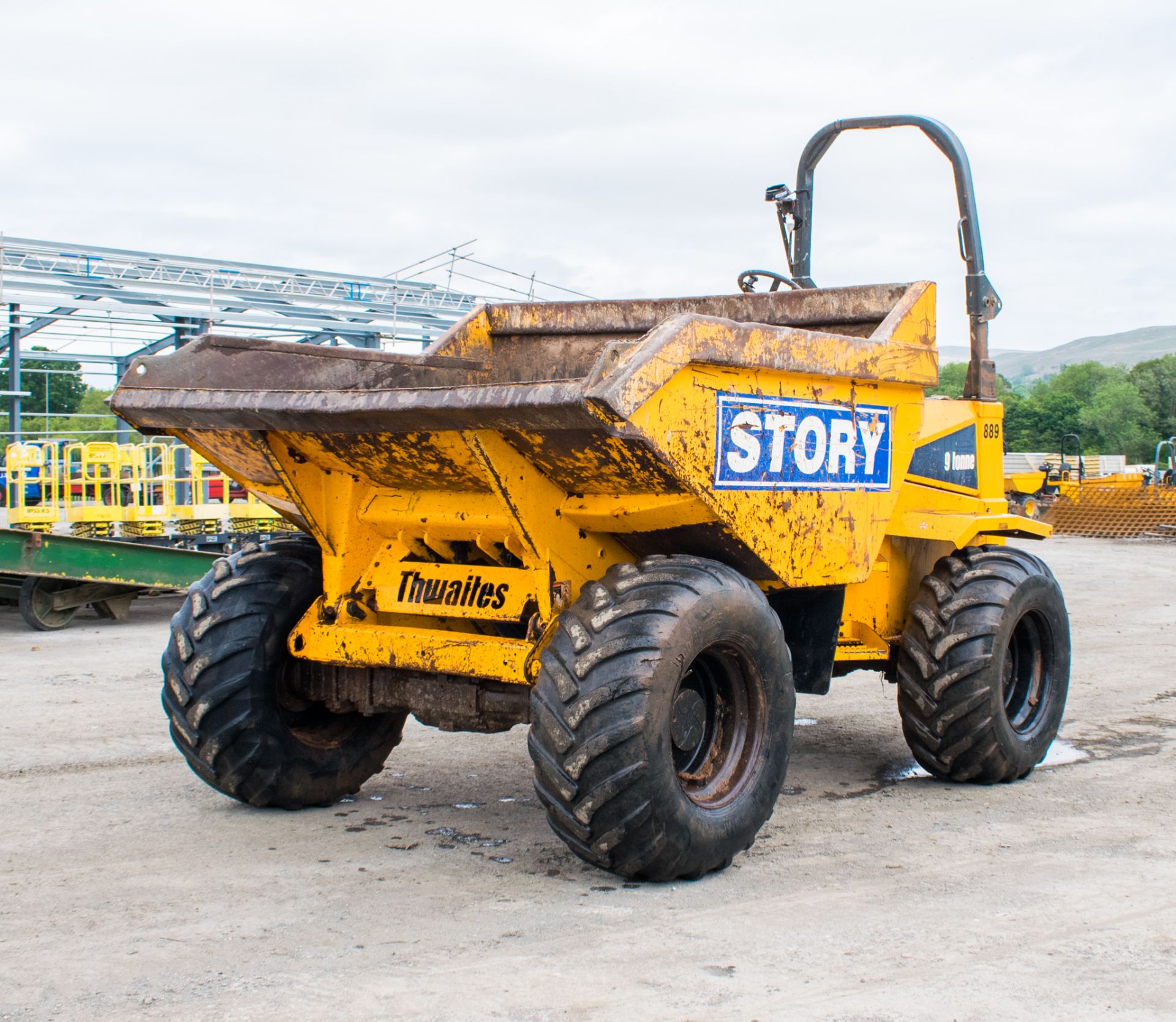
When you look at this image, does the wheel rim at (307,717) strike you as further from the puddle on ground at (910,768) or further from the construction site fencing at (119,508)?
the construction site fencing at (119,508)

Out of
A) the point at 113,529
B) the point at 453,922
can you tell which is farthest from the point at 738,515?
the point at 113,529

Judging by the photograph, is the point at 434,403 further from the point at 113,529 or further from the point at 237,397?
the point at 113,529

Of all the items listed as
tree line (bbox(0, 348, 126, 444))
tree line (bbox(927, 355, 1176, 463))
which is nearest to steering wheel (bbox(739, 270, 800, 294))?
tree line (bbox(0, 348, 126, 444))

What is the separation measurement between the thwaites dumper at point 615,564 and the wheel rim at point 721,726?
12 millimetres

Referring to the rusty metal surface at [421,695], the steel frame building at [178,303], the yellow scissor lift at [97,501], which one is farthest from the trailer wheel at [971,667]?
the steel frame building at [178,303]

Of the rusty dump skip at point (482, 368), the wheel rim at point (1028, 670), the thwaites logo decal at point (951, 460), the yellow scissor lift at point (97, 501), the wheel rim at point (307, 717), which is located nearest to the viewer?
the rusty dump skip at point (482, 368)

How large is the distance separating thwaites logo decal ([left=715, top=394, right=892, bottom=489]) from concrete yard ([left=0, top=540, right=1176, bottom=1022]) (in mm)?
1314

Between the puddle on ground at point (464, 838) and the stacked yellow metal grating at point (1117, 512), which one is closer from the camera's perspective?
the puddle on ground at point (464, 838)

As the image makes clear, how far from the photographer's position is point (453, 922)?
12.3ft

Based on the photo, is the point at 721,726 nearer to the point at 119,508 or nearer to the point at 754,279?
the point at 754,279

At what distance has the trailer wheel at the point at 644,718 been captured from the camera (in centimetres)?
386

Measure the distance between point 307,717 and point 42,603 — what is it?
22.2 feet

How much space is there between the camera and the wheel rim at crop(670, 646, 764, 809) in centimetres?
432

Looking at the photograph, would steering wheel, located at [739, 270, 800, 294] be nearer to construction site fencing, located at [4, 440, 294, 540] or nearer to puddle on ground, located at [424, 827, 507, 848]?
puddle on ground, located at [424, 827, 507, 848]
